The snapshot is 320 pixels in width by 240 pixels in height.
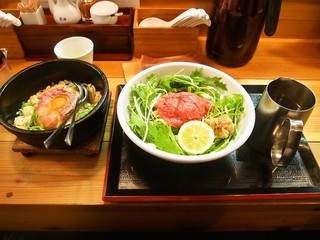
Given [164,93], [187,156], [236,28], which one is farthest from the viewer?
[236,28]

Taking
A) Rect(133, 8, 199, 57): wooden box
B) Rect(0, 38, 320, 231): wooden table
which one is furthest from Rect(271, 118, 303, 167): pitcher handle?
Rect(133, 8, 199, 57): wooden box

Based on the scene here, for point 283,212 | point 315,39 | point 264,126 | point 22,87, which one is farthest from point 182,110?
point 315,39

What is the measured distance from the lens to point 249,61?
3.99 feet

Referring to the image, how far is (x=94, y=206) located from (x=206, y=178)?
329 mm

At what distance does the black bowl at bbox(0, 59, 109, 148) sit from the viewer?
0.75 meters

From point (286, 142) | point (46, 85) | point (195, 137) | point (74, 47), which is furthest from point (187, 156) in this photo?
point (74, 47)

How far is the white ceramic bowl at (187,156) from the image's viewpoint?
0.70m

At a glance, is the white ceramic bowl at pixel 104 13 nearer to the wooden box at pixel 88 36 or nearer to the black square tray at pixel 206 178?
the wooden box at pixel 88 36

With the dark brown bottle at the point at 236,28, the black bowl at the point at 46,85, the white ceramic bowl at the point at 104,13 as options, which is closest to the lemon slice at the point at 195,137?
the black bowl at the point at 46,85

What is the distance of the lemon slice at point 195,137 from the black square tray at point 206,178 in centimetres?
8

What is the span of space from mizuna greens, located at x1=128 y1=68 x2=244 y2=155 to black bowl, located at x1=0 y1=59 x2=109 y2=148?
0.11 m

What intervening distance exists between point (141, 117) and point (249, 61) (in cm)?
65

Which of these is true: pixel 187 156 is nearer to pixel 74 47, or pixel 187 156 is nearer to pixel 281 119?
pixel 281 119

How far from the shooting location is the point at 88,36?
1.13 metres
